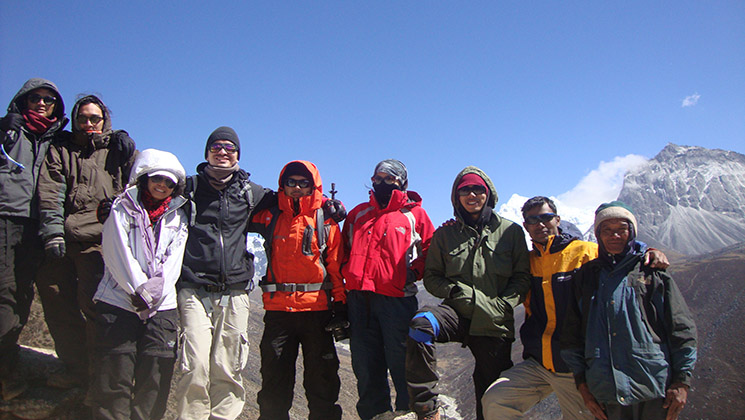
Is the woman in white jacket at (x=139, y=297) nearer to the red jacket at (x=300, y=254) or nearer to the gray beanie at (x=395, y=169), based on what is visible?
the red jacket at (x=300, y=254)

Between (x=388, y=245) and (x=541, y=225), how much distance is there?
2.07 m

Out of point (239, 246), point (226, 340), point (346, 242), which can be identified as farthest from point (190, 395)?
point (346, 242)

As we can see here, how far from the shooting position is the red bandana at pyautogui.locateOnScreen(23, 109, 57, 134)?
5.46m

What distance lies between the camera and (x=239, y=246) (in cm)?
552

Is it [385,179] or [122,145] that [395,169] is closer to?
[385,179]

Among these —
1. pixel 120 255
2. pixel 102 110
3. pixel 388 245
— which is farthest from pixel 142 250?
pixel 388 245

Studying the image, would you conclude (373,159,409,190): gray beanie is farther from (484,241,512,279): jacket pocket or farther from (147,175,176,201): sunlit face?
(147,175,176,201): sunlit face

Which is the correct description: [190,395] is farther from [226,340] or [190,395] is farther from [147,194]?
[147,194]

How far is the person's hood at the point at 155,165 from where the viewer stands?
16.4 ft

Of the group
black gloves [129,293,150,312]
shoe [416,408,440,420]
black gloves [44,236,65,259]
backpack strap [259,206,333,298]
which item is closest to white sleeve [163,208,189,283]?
black gloves [129,293,150,312]

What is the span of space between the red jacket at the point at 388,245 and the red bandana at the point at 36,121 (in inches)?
166

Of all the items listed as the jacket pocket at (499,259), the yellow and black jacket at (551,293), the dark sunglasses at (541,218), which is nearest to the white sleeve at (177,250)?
the jacket pocket at (499,259)

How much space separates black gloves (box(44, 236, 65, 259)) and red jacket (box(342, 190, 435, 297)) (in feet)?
11.0

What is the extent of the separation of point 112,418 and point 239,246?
7.38ft
